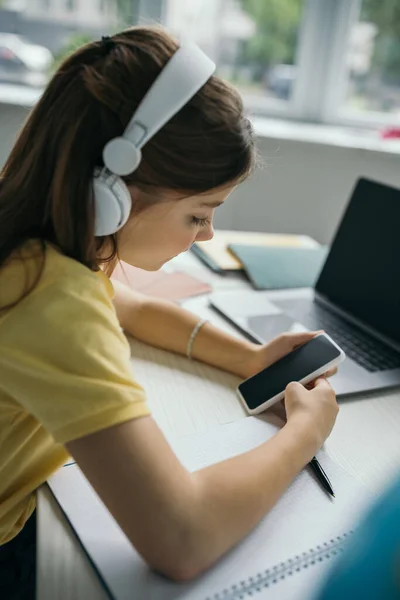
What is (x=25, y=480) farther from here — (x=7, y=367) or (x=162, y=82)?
(x=162, y=82)

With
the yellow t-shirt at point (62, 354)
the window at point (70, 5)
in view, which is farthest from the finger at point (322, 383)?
the window at point (70, 5)

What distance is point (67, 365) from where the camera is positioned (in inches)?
21.4

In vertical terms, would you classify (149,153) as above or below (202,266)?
above

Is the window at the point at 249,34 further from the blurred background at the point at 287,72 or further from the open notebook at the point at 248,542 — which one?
the open notebook at the point at 248,542

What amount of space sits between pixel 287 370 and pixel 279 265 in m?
0.55

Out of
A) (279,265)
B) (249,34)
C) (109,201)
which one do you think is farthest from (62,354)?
(249,34)

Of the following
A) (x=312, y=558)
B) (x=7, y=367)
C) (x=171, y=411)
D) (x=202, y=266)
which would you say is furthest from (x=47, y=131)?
(x=202, y=266)

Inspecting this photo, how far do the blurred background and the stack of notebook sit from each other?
1.58 feet

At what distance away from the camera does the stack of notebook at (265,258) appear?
1.29 metres

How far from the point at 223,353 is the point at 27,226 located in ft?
1.29

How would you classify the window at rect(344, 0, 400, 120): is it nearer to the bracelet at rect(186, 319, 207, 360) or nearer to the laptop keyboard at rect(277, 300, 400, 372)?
the laptop keyboard at rect(277, 300, 400, 372)

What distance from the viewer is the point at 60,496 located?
625 millimetres

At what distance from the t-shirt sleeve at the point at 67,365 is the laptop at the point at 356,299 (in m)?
0.48

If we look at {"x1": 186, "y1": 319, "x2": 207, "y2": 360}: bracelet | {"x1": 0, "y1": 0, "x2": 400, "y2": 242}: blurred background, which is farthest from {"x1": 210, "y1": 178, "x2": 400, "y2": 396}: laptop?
{"x1": 0, "y1": 0, "x2": 400, "y2": 242}: blurred background
